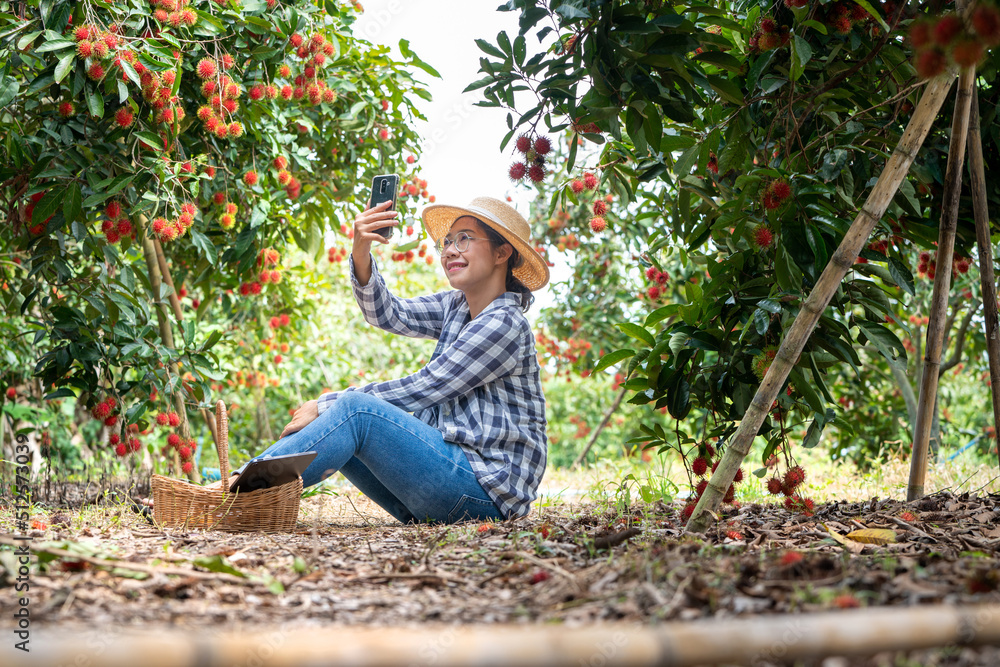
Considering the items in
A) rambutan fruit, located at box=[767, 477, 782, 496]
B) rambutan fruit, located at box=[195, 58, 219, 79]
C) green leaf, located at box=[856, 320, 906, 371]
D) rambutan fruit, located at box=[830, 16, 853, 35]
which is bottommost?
rambutan fruit, located at box=[767, 477, 782, 496]

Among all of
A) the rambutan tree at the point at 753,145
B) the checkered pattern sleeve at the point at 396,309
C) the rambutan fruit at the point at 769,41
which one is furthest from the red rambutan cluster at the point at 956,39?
the checkered pattern sleeve at the point at 396,309

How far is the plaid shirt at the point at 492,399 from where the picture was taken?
2111 mm

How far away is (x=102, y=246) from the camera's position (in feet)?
7.94

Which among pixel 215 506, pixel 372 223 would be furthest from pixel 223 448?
pixel 372 223

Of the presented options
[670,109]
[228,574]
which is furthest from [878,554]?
[228,574]

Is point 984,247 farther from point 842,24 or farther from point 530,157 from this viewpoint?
point 530,157

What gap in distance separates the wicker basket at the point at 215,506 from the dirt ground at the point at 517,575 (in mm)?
98

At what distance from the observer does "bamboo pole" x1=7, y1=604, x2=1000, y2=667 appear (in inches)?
26.9

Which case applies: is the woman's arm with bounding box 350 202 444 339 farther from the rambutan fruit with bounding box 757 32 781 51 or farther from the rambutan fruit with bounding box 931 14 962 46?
the rambutan fruit with bounding box 931 14 962 46

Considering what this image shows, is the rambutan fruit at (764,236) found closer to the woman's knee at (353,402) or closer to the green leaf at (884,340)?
the green leaf at (884,340)

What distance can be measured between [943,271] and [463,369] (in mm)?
1249

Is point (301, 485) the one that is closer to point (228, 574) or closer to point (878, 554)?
point (228, 574)

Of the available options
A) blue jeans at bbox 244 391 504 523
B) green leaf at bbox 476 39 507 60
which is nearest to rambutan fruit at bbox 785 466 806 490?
blue jeans at bbox 244 391 504 523

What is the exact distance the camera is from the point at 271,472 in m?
1.85
